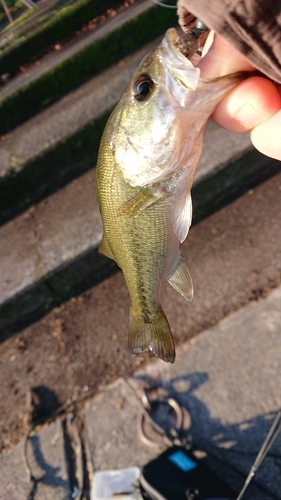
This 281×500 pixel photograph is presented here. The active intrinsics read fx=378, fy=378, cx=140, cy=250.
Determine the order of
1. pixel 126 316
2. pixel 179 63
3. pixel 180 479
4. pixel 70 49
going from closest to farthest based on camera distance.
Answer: pixel 179 63
pixel 180 479
pixel 126 316
pixel 70 49

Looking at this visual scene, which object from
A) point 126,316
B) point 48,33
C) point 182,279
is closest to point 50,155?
point 126,316

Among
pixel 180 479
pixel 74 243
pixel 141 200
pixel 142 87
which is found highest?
pixel 142 87

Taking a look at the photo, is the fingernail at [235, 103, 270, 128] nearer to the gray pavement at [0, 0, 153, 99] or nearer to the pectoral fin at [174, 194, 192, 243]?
the pectoral fin at [174, 194, 192, 243]

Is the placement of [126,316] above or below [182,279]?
below

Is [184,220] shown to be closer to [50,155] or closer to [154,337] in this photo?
[154,337]

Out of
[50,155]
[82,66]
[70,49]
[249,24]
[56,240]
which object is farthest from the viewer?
[70,49]

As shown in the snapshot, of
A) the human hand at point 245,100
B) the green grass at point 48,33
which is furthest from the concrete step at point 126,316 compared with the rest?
the green grass at point 48,33
